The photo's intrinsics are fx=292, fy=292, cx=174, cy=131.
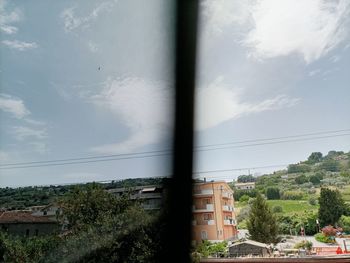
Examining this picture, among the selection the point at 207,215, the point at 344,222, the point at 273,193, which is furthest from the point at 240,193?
the point at 344,222

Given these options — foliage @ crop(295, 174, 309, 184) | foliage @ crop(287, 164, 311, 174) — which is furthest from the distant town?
foliage @ crop(287, 164, 311, 174)

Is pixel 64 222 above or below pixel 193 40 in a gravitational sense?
below

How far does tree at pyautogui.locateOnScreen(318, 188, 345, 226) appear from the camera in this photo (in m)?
16.6

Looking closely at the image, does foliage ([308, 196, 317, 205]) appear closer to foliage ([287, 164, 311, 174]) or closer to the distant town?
the distant town

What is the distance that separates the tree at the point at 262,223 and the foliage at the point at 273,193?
8.03 meters

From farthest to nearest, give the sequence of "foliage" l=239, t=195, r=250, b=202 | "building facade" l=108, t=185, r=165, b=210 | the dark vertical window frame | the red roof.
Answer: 1. "foliage" l=239, t=195, r=250, b=202
2. the red roof
3. "building facade" l=108, t=185, r=165, b=210
4. the dark vertical window frame

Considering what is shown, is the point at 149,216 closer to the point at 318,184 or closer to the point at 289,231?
the point at 289,231

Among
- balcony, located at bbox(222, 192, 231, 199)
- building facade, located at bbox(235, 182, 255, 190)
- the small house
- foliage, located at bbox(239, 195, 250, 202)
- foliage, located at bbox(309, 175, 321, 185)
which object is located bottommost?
the small house

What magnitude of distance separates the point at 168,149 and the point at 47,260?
3.05 m

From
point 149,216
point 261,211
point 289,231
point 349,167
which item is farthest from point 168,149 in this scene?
point 349,167

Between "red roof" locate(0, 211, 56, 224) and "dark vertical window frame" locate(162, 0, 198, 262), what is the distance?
9.99 m

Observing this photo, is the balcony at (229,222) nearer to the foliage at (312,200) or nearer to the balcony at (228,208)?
the balcony at (228,208)

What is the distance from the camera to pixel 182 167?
502 cm

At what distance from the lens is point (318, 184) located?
21938mm
